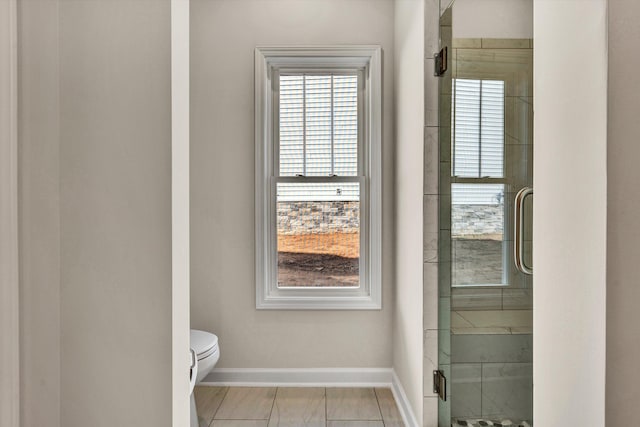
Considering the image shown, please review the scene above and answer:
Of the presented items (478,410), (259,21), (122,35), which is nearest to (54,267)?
(122,35)

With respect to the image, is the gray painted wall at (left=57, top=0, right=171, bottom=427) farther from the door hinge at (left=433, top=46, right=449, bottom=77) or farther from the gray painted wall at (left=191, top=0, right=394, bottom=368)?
the gray painted wall at (left=191, top=0, right=394, bottom=368)

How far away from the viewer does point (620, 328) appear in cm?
81

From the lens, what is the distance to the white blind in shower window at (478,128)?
1.51 m

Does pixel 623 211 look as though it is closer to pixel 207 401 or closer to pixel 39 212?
pixel 39 212

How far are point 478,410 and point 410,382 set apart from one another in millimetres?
577

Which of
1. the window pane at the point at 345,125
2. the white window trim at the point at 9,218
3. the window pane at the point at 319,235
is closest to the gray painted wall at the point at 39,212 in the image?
the white window trim at the point at 9,218

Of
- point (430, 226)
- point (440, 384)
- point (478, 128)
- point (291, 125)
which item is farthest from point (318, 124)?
point (440, 384)

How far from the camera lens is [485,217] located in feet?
5.29

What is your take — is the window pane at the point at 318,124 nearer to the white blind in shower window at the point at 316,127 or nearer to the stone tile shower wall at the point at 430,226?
the white blind in shower window at the point at 316,127

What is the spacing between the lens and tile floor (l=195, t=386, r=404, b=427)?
7.34 ft

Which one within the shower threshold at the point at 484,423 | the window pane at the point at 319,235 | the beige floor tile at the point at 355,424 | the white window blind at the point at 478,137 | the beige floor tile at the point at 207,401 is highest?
the white window blind at the point at 478,137

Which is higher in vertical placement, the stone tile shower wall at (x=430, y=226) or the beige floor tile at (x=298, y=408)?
the stone tile shower wall at (x=430, y=226)

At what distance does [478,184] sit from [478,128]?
0.71 ft

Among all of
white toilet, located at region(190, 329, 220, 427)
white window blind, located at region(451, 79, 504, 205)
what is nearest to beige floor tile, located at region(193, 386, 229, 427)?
white toilet, located at region(190, 329, 220, 427)
